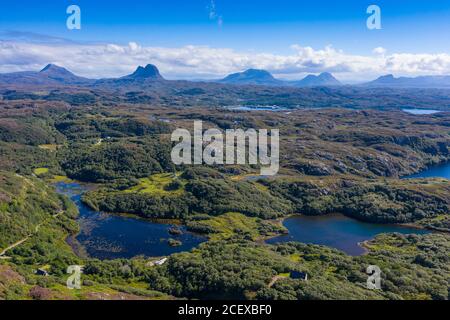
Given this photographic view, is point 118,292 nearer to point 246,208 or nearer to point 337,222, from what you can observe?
point 246,208

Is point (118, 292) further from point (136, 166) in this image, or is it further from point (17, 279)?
point (136, 166)

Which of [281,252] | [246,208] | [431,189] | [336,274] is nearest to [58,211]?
[246,208]

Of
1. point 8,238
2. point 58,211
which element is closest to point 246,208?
point 58,211

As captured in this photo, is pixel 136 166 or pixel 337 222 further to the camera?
pixel 136 166

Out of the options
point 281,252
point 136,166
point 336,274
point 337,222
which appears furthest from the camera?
point 136,166

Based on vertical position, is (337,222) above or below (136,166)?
below
